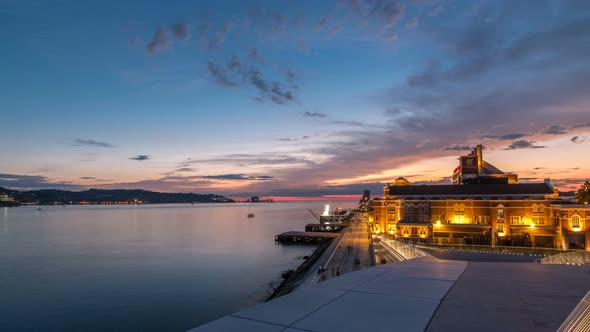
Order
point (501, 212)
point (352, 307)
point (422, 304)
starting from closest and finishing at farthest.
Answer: point (352, 307) → point (422, 304) → point (501, 212)

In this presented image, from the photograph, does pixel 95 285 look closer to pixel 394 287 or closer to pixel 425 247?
pixel 425 247

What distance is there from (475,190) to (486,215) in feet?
15.7

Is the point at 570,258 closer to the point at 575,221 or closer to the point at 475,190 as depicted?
the point at 575,221

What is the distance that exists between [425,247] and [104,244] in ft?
313

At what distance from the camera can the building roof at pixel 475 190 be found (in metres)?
62.7

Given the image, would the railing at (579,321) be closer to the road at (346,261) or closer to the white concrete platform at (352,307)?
the white concrete platform at (352,307)

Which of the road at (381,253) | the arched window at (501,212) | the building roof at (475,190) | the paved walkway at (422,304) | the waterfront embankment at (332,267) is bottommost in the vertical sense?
the waterfront embankment at (332,267)

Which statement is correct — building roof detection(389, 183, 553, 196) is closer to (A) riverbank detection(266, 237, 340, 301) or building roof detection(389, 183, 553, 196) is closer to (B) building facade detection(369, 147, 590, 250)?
(B) building facade detection(369, 147, 590, 250)

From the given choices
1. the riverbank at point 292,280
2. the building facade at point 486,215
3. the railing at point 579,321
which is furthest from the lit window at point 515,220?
the railing at point 579,321

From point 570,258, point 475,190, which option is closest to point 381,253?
point 475,190

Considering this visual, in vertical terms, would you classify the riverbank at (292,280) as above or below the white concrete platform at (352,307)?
below

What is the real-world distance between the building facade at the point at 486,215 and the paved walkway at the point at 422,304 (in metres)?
50.3

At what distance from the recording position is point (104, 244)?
104562mm

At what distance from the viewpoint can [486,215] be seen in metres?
64.6
